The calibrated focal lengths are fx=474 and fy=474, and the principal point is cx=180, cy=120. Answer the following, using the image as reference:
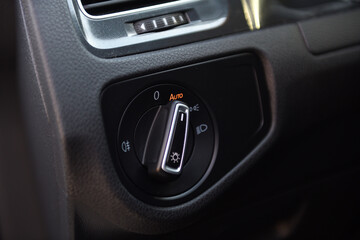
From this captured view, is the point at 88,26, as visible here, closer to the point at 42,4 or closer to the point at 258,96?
the point at 42,4

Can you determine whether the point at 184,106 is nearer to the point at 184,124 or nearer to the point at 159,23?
the point at 184,124

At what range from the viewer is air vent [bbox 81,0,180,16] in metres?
0.66

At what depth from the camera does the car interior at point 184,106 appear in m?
0.60

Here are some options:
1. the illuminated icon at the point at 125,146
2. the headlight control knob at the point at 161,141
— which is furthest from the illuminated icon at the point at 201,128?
the illuminated icon at the point at 125,146

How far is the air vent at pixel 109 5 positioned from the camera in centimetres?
66

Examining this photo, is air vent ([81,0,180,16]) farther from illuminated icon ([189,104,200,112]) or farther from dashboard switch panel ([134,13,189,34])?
illuminated icon ([189,104,200,112])

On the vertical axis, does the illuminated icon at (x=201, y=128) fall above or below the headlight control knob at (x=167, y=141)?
below

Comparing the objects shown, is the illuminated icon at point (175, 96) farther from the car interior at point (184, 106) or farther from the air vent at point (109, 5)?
the air vent at point (109, 5)

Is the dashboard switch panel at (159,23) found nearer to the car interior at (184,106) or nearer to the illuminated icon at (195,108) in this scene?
the car interior at (184,106)

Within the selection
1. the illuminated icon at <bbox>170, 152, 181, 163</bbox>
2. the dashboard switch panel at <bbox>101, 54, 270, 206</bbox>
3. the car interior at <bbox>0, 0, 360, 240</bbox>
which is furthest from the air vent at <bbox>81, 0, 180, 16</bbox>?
the illuminated icon at <bbox>170, 152, 181, 163</bbox>

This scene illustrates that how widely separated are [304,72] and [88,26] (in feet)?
1.14

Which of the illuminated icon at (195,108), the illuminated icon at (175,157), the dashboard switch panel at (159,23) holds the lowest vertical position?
the illuminated icon at (175,157)

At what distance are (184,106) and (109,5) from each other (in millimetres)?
181

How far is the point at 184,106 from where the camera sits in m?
0.65
